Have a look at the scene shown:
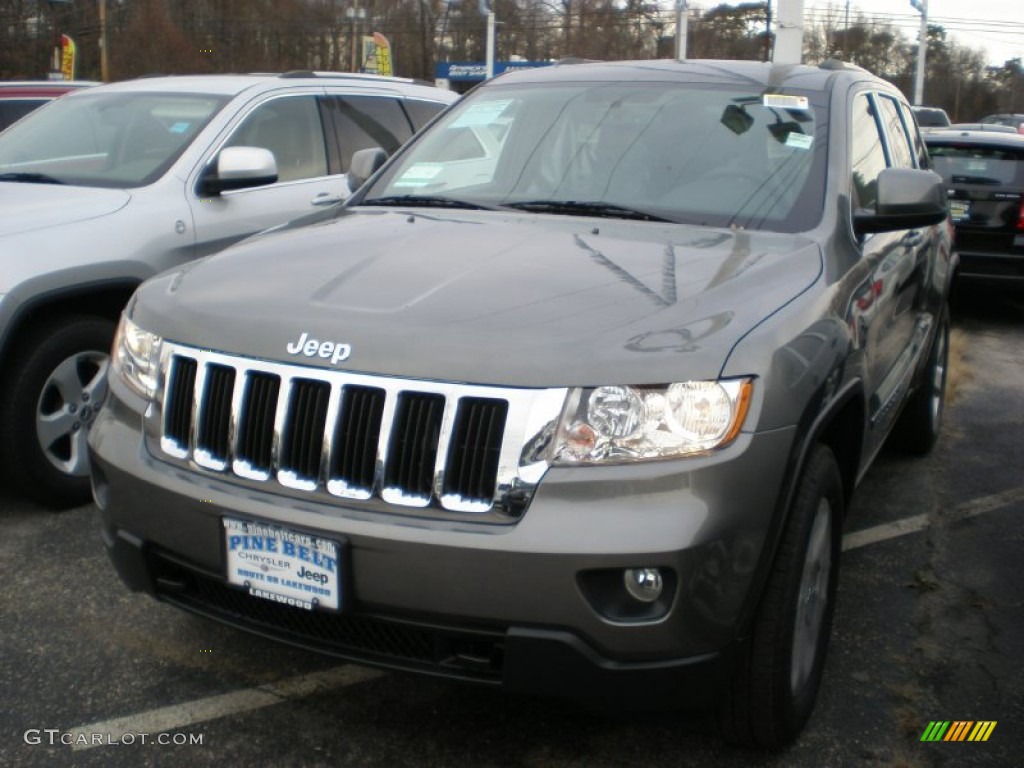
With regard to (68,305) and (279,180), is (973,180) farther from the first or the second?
(68,305)

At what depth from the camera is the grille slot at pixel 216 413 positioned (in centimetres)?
285

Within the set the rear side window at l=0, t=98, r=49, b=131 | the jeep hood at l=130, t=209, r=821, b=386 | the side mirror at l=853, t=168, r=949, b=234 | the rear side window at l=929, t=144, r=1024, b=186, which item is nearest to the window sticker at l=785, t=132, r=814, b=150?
the side mirror at l=853, t=168, r=949, b=234

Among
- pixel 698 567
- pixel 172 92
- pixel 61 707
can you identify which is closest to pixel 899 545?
pixel 698 567

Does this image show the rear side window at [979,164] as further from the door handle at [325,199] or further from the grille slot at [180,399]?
the grille slot at [180,399]

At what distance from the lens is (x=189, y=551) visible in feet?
9.30

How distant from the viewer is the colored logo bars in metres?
3.19

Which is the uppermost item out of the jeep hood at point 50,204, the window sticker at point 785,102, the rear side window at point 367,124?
the window sticker at point 785,102

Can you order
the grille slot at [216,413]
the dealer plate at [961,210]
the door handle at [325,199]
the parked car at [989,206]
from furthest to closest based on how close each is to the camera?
the dealer plate at [961,210], the parked car at [989,206], the door handle at [325,199], the grille slot at [216,413]

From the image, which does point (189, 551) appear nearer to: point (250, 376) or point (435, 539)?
point (250, 376)

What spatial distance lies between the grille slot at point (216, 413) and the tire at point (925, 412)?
3.72m

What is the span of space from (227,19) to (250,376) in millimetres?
66973

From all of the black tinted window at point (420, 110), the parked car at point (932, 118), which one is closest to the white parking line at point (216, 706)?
the black tinted window at point (420, 110)

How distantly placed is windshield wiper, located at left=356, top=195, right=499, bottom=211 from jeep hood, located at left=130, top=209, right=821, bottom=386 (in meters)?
0.21

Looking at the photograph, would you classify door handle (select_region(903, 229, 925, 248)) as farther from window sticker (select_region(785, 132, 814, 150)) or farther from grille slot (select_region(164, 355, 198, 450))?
grille slot (select_region(164, 355, 198, 450))
